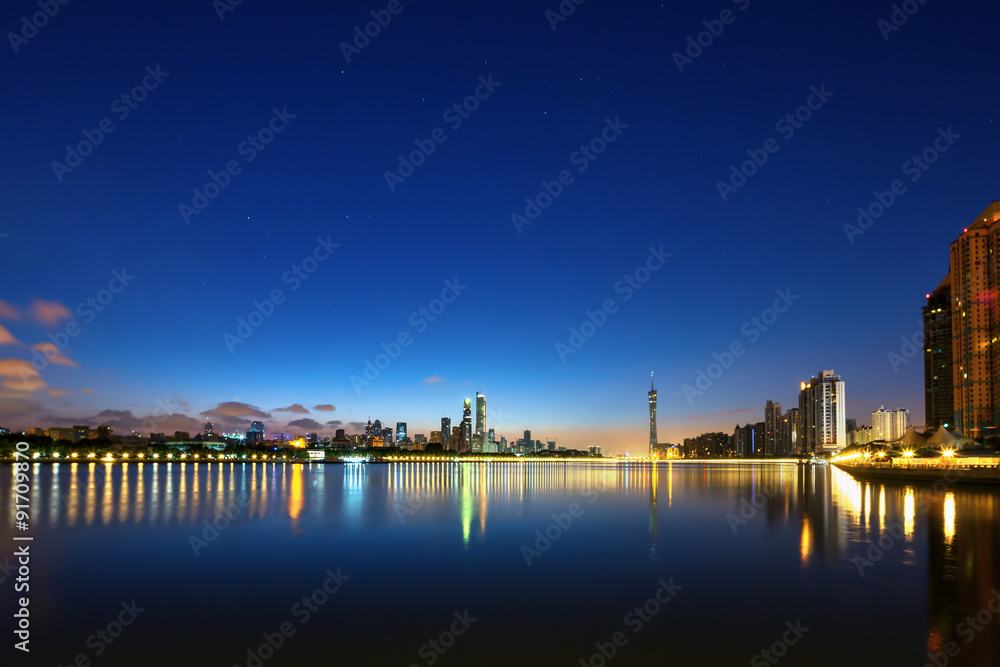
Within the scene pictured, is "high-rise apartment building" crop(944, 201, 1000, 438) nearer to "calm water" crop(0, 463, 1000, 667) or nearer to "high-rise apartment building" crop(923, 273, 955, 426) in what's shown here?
"high-rise apartment building" crop(923, 273, 955, 426)

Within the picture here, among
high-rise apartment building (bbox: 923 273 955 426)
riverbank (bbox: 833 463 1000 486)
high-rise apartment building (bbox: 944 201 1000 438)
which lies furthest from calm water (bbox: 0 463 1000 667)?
high-rise apartment building (bbox: 923 273 955 426)

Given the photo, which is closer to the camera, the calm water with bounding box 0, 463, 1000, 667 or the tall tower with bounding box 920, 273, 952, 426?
the calm water with bounding box 0, 463, 1000, 667

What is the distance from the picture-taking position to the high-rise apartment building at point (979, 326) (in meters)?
96.4

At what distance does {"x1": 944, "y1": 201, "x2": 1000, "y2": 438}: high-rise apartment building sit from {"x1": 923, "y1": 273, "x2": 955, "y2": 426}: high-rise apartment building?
36.5 meters

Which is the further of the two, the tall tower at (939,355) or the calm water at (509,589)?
the tall tower at (939,355)

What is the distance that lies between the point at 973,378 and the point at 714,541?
10093 centimetres

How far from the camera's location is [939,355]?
136 m

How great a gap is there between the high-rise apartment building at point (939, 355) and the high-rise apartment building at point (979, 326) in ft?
120

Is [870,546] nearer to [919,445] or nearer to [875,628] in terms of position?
[875,628]

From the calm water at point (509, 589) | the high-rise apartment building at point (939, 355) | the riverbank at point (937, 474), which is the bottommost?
the riverbank at point (937, 474)

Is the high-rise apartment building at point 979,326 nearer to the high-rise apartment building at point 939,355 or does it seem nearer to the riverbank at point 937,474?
the riverbank at point 937,474

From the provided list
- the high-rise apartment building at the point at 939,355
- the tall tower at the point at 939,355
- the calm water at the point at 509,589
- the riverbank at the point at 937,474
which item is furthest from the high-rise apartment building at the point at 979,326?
the calm water at the point at 509,589

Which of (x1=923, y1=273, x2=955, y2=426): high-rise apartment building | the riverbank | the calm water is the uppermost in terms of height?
(x1=923, y1=273, x2=955, y2=426): high-rise apartment building

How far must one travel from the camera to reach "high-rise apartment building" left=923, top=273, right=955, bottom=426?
13462cm
